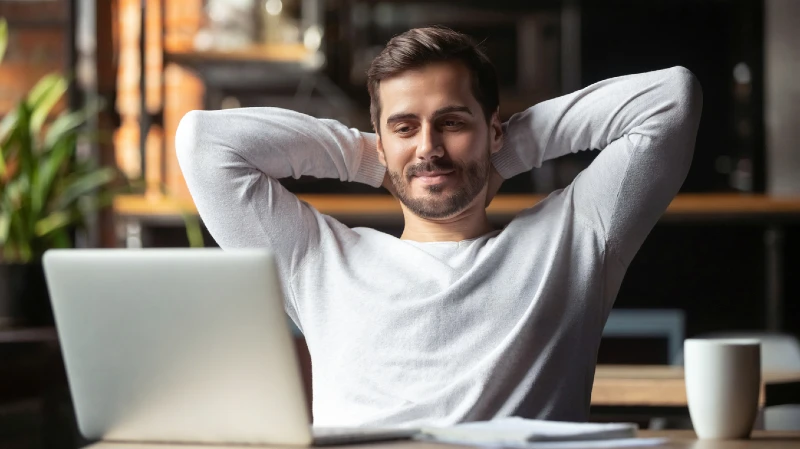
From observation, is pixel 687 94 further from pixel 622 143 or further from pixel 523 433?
pixel 523 433

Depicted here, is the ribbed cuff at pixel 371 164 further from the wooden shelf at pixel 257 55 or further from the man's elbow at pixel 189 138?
the wooden shelf at pixel 257 55

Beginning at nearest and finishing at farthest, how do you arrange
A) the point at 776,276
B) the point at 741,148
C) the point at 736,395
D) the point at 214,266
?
the point at 214,266, the point at 736,395, the point at 776,276, the point at 741,148

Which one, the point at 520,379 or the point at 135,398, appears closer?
the point at 135,398

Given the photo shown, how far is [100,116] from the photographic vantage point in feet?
9.89

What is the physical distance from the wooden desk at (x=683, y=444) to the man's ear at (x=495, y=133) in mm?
567

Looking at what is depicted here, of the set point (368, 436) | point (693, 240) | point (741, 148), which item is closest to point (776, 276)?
point (693, 240)

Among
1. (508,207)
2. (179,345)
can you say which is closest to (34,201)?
(508,207)

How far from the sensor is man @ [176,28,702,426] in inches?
56.6

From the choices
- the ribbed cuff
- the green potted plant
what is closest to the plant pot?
the green potted plant

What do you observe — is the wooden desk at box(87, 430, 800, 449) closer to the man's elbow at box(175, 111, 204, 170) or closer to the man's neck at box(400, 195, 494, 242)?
the man's neck at box(400, 195, 494, 242)

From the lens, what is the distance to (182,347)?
0.99 metres

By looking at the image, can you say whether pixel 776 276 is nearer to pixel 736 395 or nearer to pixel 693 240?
pixel 693 240

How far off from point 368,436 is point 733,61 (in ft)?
14.0

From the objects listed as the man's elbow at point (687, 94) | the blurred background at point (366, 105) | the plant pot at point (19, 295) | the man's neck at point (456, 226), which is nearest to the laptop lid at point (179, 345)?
the man's neck at point (456, 226)
